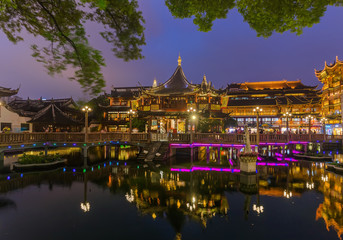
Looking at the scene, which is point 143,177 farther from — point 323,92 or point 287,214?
point 323,92

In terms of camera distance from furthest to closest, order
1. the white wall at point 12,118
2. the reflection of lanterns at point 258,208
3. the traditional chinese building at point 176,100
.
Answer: the traditional chinese building at point 176,100, the white wall at point 12,118, the reflection of lanterns at point 258,208

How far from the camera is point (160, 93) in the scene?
32.2 m

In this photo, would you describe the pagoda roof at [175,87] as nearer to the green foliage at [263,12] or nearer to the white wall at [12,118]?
the white wall at [12,118]

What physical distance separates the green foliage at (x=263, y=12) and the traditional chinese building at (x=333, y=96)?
47412 millimetres

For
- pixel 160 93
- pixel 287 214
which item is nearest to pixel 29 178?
pixel 287 214

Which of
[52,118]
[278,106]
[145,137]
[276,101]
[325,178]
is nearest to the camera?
[325,178]

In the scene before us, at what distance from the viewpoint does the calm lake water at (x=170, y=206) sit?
7.22m

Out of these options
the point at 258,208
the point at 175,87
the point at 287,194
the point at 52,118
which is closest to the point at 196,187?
the point at 258,208

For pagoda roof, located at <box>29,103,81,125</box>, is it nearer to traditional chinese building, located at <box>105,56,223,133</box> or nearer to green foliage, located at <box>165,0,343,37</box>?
traditional chinese building, located at <box>105,56,223,133</box>

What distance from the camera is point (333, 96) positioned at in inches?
1900

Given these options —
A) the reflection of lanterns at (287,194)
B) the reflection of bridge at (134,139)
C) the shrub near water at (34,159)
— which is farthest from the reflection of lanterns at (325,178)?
the shrub near water at (34,159)

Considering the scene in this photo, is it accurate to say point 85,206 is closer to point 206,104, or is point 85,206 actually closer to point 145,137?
point 145,137

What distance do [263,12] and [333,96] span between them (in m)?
56.6

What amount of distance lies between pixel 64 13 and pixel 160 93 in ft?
94.0
